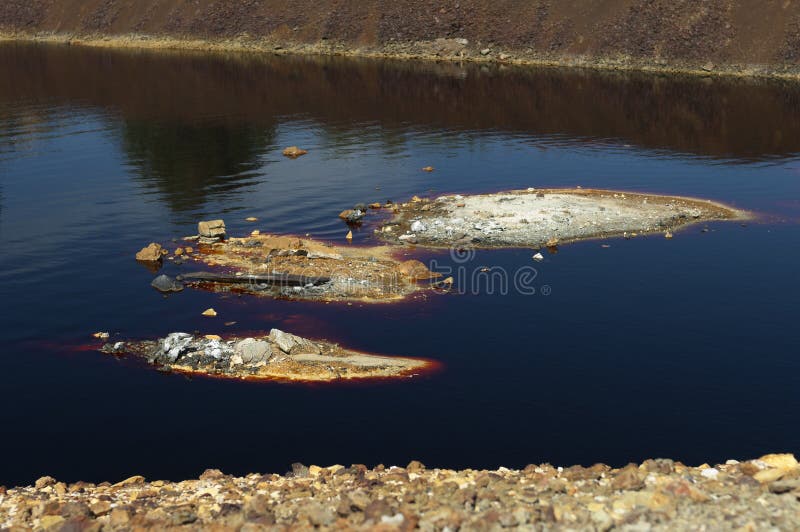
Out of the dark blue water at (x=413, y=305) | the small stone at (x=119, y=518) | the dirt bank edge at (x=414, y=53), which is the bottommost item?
the dark blue water at (x=413, y=305)

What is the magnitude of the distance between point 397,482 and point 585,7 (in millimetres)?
117661

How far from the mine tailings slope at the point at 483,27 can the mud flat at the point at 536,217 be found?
207 ft

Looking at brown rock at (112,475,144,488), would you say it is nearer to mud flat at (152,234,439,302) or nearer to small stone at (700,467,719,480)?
small stone at (700,467,719,480)

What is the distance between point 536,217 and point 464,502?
36553 millimetres

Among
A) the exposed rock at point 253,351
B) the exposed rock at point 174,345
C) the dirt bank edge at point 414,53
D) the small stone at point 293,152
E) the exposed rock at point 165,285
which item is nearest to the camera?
the exposed rock at point 253,351

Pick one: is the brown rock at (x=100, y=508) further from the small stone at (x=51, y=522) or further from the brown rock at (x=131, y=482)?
the brown rock at (x=131, y=482)

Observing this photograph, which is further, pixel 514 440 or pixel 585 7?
pixel 585 7

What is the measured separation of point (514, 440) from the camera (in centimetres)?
3284

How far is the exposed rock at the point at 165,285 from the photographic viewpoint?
47438mm

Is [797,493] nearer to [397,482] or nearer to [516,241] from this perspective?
[397,482]

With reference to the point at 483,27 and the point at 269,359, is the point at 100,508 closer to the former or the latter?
the point at 269,359

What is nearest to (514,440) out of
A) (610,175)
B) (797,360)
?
(797,360)

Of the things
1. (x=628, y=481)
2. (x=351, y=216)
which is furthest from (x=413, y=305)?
(x=628, y=481)

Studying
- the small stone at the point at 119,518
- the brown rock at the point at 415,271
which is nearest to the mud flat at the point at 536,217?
the brown rock at the point at 415,271
